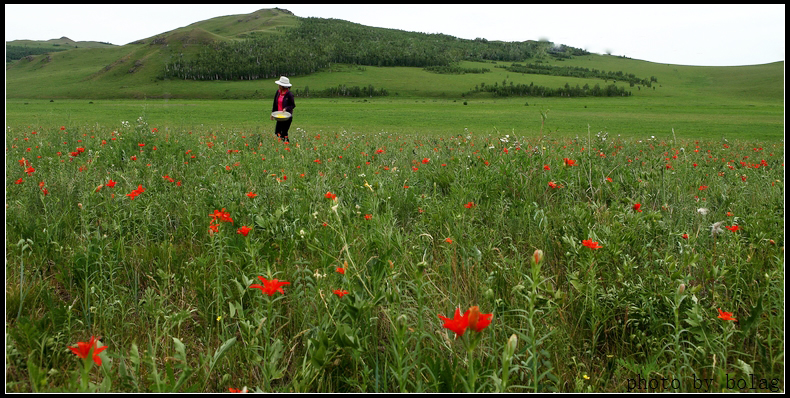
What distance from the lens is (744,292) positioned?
2299mm

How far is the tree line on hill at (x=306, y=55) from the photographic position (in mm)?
102500

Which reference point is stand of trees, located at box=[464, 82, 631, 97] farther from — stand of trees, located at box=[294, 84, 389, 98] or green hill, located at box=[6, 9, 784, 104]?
stand of trees, located at box=[294, 84, 389, 98]

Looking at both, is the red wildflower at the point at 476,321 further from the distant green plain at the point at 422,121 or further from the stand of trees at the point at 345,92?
the stand of trees at the point at 345,92

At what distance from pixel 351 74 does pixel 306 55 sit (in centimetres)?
2506

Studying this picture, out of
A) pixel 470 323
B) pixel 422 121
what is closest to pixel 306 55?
pixel 422 121

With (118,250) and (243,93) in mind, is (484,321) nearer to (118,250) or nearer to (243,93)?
(118,250)

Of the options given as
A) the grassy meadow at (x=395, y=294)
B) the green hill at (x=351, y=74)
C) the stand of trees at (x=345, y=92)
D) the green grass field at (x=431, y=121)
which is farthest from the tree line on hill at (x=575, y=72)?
the grassy meadow at (x=395, y=294)

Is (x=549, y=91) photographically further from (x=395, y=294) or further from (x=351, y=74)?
(x=395, y=294)

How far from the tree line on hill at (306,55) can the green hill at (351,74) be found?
1.10ft

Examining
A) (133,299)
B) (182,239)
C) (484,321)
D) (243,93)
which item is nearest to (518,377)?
(484,321)

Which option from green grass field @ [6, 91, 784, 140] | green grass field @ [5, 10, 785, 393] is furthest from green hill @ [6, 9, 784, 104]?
green grass field @ [5, 10, 785, 393]

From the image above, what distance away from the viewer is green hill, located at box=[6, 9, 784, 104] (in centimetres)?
8106

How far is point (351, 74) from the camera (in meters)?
99.3

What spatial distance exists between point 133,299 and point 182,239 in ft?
2.83
